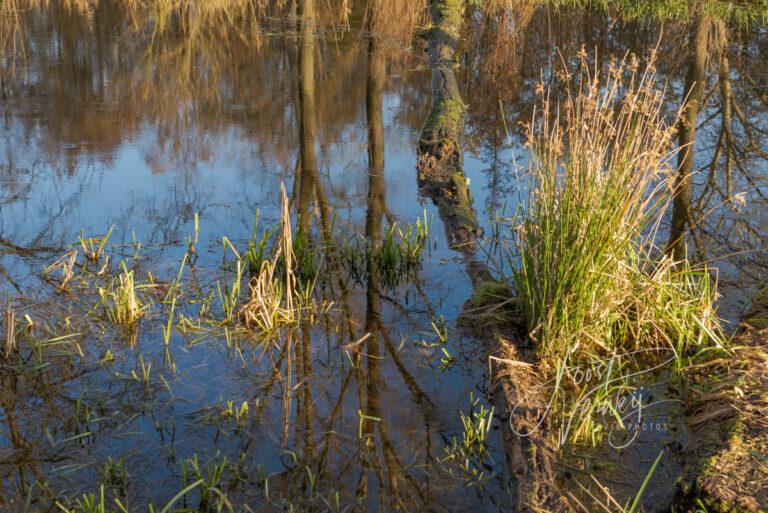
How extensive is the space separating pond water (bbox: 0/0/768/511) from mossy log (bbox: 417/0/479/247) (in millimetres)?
154

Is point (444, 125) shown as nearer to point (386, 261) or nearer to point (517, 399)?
point (386, 261)

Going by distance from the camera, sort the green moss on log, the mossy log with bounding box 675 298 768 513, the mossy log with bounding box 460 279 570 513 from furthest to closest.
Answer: the green moss on log
the mossy log with bounding box 460 279 570 513
the mossy log with bounding box 675 298 768 513

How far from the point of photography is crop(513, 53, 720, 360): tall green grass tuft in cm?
402

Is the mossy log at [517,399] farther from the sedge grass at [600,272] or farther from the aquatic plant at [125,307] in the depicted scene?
the aquatic plant at [125,307]

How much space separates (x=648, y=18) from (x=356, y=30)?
507cm

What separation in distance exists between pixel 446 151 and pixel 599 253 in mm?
4008

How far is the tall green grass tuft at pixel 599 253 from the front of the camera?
4023 mm

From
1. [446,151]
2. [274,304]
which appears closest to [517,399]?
[274,304]

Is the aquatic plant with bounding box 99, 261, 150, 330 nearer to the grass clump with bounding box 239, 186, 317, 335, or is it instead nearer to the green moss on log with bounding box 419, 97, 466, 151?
the grass clump with bounding box 239, 186, 317, 335

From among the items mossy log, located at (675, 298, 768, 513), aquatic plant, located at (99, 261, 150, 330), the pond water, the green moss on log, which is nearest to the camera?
mossy log, located at (675, 298, 768, 513)

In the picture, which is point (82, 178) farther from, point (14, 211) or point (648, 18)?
point (648, 18)

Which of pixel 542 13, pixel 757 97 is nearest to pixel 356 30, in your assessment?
pixel 542 13

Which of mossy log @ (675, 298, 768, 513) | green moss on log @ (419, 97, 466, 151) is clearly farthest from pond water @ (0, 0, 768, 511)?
mossy log @ (675, 298, 768, 513)

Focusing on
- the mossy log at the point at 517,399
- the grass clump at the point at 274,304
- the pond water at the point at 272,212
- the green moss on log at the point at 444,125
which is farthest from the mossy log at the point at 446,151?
the grass clump at the point at 274,304
